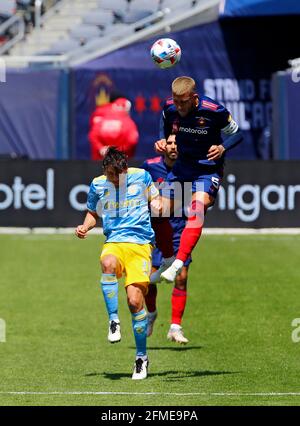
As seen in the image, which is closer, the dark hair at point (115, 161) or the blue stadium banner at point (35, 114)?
the dark hair at point (115, 161)

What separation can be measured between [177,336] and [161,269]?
73 cm

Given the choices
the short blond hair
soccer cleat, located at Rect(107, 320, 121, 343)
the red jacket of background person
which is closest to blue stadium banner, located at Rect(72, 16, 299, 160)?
the red jacket of background person

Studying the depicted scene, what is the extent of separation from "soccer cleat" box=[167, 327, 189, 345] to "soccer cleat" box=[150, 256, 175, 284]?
0.62 meters

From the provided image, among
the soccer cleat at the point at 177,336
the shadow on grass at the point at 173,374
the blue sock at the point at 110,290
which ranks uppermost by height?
the blue sock at the point at 110,290

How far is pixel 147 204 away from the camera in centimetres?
1092

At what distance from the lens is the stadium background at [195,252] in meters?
10.8

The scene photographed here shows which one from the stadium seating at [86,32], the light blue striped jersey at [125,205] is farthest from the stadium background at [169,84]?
the light blue striped jersey at [125,205]

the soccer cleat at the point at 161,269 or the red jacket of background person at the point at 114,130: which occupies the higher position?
the red jacket of background person at the point at 114,130

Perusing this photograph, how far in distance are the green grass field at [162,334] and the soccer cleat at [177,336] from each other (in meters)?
0.09

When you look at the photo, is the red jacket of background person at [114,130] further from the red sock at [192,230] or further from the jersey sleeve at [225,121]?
the red sock at [192,230]

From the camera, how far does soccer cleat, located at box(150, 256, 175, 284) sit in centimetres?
1237

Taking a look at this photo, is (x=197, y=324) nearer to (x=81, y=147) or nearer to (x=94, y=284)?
(x=94, y=284)

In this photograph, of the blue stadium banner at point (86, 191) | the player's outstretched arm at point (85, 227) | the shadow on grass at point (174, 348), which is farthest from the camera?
the blue stadium banner at point (86, 191)
